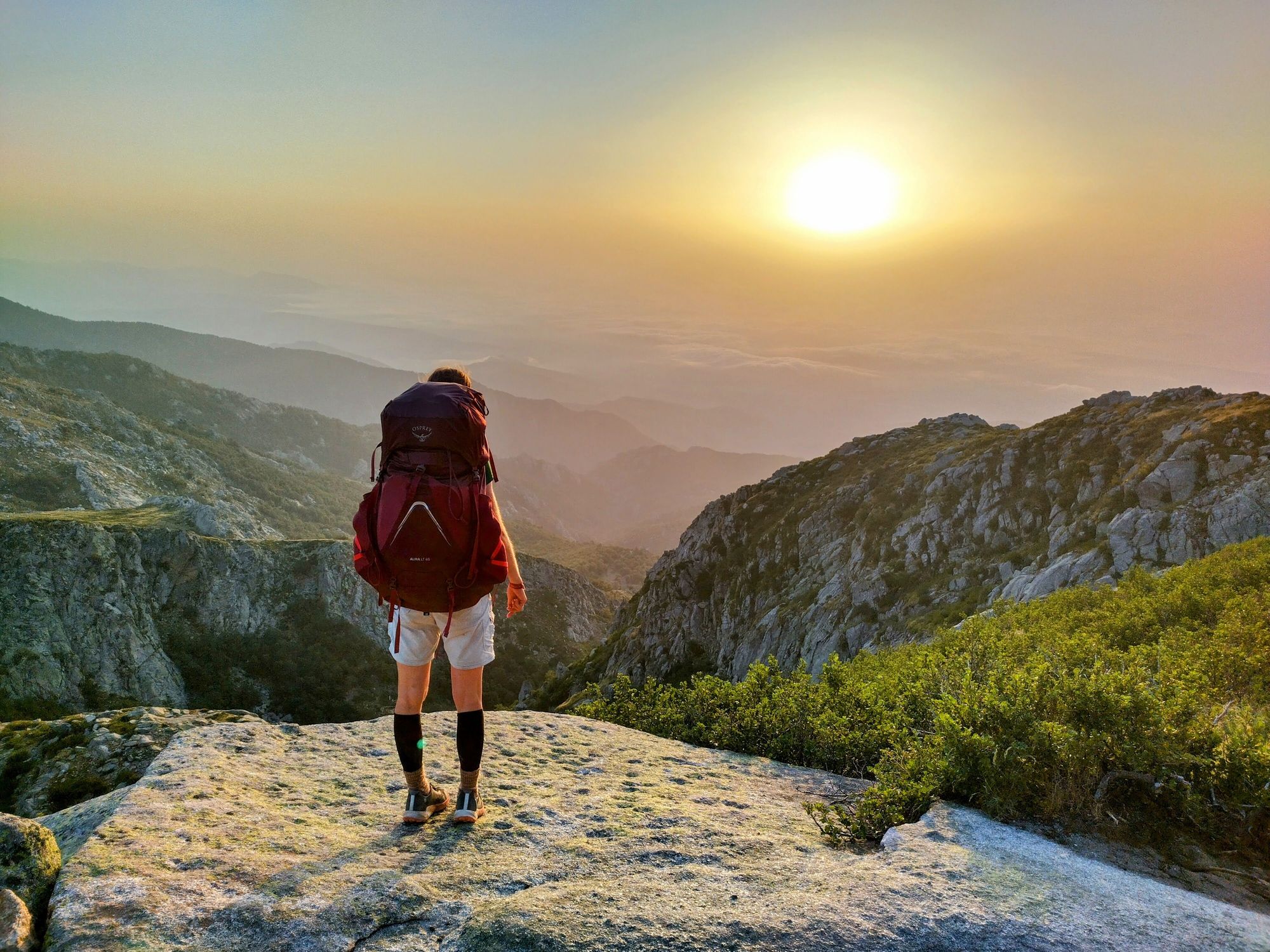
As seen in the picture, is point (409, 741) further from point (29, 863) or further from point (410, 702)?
point (29, 863)

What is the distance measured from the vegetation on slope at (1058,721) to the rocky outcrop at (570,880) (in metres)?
0.68

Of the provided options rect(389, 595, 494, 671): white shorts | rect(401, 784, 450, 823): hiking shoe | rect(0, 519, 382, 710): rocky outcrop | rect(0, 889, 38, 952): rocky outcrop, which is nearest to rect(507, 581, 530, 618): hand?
rect(389, 595, 494, 671): white shorts

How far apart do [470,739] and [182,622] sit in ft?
395

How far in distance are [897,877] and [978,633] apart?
832cm

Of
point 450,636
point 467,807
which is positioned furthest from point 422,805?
point 450,636

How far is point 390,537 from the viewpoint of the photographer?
5.98 meters

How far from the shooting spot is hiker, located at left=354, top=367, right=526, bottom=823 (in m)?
6.00

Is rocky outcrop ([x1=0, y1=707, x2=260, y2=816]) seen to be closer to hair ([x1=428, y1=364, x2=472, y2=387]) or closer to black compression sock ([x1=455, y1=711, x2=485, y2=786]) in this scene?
black compression sock ([x1=455, y1=711, x2=485, y2=786])

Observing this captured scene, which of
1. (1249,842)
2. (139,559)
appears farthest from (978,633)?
(139,559)

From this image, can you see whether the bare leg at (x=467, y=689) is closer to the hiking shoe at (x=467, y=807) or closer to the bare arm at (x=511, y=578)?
the bare arm at (x=511, y=578)

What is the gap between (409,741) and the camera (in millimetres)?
6312

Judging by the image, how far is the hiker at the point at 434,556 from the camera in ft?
19.7

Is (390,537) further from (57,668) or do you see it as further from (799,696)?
(57,668)

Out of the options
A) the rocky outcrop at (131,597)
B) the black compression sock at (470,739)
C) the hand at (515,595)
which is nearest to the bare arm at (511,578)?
the hand at (515,595)
